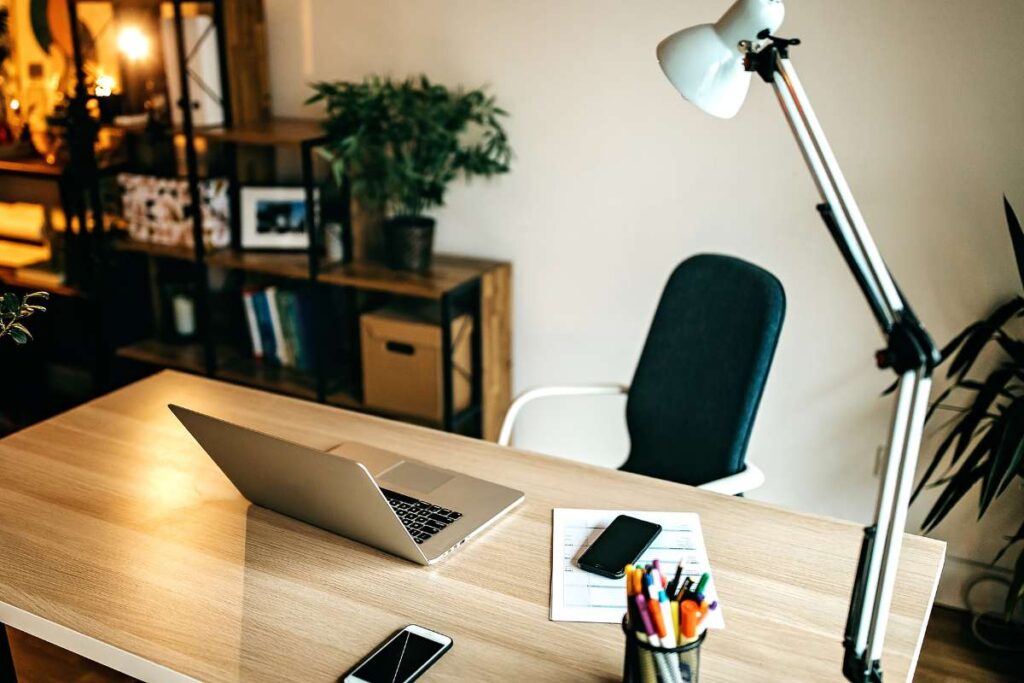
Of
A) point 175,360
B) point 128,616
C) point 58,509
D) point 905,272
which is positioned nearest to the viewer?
point 128,616

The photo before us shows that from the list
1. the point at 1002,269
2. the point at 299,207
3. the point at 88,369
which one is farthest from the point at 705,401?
the point at 88,369

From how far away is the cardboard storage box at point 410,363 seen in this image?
3.08 metres

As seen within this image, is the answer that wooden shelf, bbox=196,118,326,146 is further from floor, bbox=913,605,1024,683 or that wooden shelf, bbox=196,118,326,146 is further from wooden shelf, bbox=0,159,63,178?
floor, bbox=913,605,1024,683

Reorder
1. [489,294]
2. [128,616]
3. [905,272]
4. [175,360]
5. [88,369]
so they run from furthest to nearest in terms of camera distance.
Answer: [88,369]
[175,360]
[489,294]
[905,272]
[128,616]

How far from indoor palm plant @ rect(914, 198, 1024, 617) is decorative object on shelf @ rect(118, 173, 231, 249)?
→ 2435mm

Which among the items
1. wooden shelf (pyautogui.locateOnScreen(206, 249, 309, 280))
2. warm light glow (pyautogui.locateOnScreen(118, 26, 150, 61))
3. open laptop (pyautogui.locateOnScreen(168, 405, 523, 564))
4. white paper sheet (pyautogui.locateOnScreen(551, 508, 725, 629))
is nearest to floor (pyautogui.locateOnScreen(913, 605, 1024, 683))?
white paper sheet (pyautogui.locateOnScreen(551, 508, 725, 629))

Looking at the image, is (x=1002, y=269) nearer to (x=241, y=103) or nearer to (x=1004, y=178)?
(x=1004, y=178)

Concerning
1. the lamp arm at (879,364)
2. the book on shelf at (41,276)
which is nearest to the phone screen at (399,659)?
the lamp arm at (879,364)

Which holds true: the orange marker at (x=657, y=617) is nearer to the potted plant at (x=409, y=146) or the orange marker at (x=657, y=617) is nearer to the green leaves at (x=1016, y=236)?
the green leaves at (x=1016, y=236)

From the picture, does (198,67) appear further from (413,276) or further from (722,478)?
(722,478)

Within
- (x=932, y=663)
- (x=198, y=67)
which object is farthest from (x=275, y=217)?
(x=932, y=663)

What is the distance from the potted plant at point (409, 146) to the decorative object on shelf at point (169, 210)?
0.60 meters

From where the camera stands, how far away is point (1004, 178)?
2469 millimetres

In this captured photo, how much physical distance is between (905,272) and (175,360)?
259 cm
